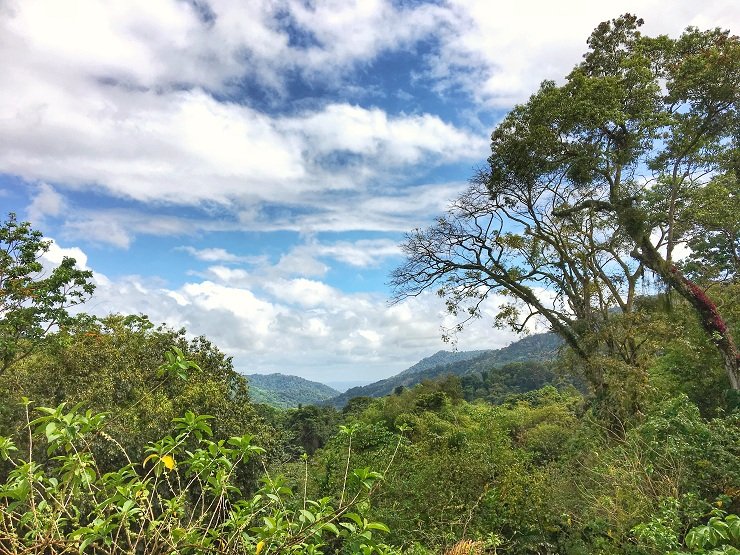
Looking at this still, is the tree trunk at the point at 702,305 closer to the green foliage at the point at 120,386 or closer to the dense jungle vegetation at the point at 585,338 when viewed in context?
the dense jungle vegetation at the point at 585,338

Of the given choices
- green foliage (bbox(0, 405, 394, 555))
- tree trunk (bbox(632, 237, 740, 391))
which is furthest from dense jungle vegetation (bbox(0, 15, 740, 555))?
green foliage (bbox(0, 405, 394, 555))

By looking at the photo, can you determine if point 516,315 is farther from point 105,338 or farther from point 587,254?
point 105,338

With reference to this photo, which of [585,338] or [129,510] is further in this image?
[585,338]

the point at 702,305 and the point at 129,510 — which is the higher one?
the point at 702,305

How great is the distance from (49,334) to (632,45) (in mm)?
16259

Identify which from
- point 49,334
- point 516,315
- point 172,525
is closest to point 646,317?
point 516,315

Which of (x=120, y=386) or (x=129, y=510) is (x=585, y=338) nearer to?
(x=129, y=510)

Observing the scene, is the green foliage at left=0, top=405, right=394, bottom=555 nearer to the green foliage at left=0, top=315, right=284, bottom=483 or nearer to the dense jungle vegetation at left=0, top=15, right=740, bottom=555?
the dense jungle vegetation at left=0, top=15, right=740, bottom=555

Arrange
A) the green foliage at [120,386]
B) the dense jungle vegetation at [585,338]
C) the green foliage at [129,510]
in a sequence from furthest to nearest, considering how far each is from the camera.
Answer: the green foliage at [120,386]
the dense jungle vegetation at [585,338]
the green foliage at [129,510]

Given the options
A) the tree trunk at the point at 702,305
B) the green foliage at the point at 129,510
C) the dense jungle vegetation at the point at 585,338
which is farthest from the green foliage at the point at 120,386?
the tree trunk at the point at 702,305

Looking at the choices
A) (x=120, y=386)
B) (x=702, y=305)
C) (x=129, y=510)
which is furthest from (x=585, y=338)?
(x=120, y=386)

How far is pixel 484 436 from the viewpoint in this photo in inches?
392

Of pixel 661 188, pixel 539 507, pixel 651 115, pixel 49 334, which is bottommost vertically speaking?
pixel 539 507

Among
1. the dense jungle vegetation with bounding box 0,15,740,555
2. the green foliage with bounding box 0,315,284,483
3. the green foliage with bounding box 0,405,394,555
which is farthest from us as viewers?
the green foliage with bounding box 0,315,284,483
